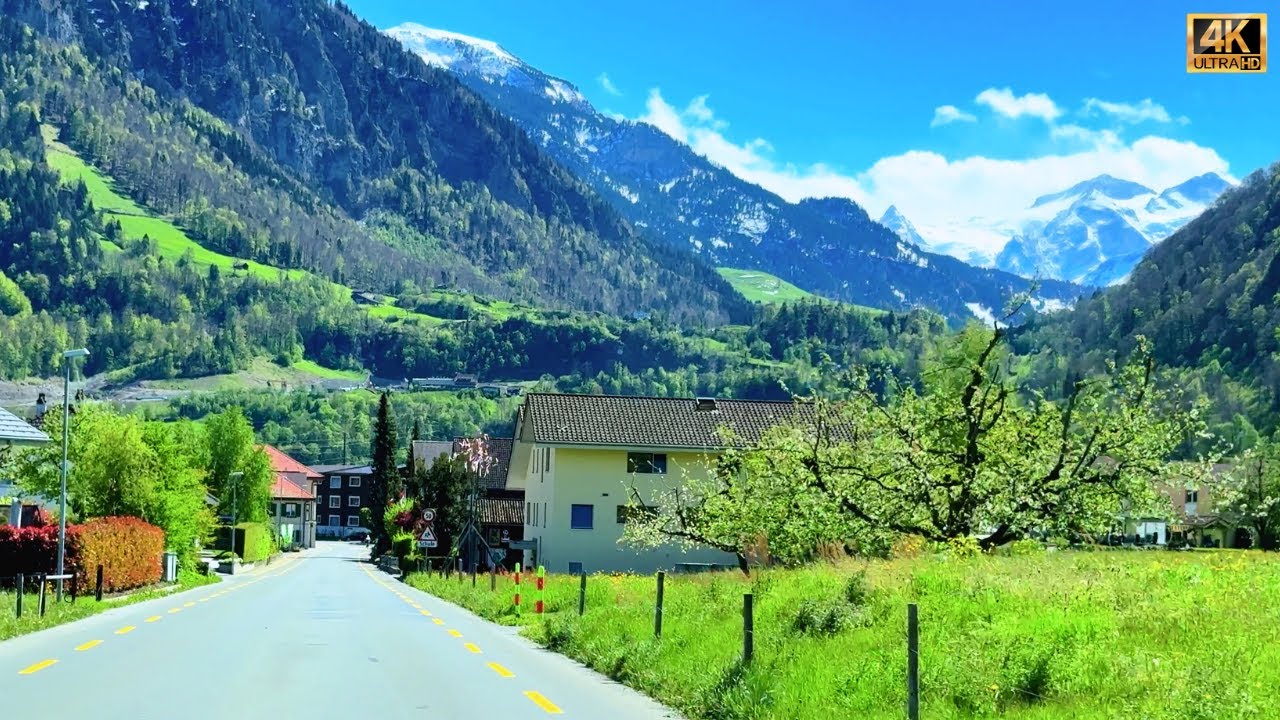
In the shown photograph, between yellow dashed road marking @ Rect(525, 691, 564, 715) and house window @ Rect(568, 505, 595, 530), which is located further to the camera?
house window @ Rect(568, 505, 595, 530)

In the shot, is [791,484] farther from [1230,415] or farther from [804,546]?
[1230,415]

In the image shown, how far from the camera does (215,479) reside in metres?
103

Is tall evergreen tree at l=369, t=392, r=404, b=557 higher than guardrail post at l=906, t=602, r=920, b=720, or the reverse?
tall evergreen tree at l=369, t=392, r=404, b=557

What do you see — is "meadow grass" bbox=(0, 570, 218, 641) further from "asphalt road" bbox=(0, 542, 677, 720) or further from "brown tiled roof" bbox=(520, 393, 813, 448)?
"brown tiled roof" bbox=(520, 393, 813, 448)

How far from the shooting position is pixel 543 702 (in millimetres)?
12969

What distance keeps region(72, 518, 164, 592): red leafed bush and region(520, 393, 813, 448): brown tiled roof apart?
21.0 meters

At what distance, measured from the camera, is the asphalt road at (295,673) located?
12.3m

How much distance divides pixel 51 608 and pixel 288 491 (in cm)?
12286

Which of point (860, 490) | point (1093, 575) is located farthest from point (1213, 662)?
point (860, 490)

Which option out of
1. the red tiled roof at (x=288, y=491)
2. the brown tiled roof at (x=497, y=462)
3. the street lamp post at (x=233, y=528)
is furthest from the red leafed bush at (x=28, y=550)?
the red tiled roof at (x=288, y=491)

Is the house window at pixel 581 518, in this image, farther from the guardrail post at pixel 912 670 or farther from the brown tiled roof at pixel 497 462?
the guardrail post at pixel 912 670

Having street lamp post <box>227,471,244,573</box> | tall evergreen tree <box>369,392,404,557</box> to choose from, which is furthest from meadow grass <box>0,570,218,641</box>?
tall evergreen tree <box>369,392,404,557</box>

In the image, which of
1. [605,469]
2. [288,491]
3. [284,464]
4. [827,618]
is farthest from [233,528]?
[284,464]

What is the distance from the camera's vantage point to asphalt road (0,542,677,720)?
12.3 metres
